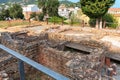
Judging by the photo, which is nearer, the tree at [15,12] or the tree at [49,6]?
the tree at [49,6]

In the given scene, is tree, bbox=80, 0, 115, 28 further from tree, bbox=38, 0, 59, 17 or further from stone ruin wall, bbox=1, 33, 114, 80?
tree, bbox=38, 0, 59, 17

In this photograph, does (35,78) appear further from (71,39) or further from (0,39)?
(71,39)

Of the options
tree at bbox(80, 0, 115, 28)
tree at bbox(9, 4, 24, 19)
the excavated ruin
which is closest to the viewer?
the excavated ruin

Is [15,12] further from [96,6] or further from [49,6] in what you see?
[96,6]

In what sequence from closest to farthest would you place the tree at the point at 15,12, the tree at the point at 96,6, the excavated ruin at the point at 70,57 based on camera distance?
the excavated ruin at the point at 70,57 → the tree at the point at 96,6 → the tree at the point at 15,12

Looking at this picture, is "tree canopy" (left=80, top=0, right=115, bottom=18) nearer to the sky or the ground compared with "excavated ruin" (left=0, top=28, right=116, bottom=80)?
nearer to the sky

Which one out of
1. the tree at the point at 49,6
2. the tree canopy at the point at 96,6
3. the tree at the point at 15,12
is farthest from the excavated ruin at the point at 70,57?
the tree at the point at 15,12

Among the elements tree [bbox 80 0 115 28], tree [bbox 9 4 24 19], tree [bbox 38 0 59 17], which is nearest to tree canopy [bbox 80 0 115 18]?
tree [bbox 80 0 115 28]

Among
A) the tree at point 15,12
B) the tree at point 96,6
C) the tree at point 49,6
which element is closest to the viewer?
the tree at point 96,6

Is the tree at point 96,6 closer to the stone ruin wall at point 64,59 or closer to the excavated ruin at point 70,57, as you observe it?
the excavated ruin at point 70,57

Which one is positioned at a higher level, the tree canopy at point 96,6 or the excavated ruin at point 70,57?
the tree canopy at point 96,6

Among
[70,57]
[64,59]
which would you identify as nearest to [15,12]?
→ [64,59]

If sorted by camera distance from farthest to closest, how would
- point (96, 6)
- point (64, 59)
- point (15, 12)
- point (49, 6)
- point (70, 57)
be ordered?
Result: point (15, 12), point (49, 6), point (96, 6), point (64, 59), point (70, 57)

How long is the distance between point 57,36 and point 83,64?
7.72m
